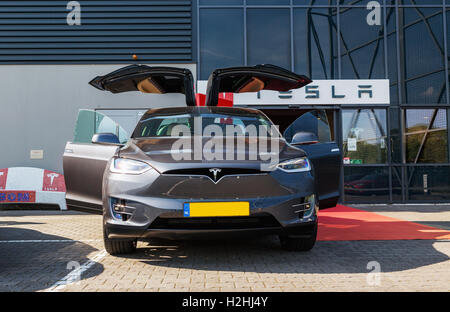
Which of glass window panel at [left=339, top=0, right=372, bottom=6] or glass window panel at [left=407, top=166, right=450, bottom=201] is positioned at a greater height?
glass window panel at [left=339, top=0, right=372, bottom=6]

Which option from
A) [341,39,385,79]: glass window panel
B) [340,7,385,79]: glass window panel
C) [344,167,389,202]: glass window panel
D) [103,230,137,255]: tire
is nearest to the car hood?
[103,230,137,255]: tire

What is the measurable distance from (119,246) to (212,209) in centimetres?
123

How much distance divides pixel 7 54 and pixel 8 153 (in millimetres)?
2805

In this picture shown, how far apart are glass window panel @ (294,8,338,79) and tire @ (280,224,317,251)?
7.57 meters

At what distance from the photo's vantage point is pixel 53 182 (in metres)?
10.0

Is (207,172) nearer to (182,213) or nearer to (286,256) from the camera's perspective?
(182,213)

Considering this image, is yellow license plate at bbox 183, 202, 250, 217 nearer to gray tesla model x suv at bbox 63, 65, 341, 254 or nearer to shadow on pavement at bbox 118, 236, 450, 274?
gray tesla model x suv at bbox 63, 65, 341, 254

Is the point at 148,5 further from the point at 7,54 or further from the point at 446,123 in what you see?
the point at 446,123

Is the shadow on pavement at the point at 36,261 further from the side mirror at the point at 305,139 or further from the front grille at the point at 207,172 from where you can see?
the side mirror at the point at 305,139

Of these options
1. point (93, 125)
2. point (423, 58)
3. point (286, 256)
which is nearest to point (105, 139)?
point (286, 256)

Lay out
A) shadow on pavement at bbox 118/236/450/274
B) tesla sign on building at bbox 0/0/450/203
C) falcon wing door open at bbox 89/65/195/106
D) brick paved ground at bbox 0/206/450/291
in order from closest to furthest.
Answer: brick paved ground at bbox 0/206/450/291, shadow on pavement at bbox 118/236/450/274, falcon wing door open at bbox 89/65/195/106, tesla sign on building at bbox 0/0/450/203

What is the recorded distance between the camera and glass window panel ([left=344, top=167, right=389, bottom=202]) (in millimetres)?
10703

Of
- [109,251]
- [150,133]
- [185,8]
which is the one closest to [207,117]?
[150,133]

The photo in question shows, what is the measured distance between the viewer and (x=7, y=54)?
11008mm
